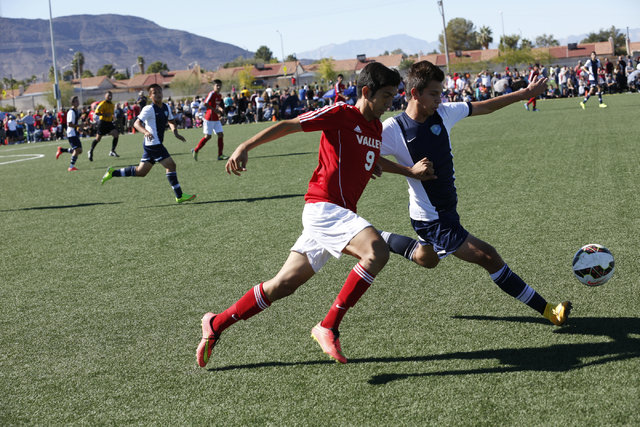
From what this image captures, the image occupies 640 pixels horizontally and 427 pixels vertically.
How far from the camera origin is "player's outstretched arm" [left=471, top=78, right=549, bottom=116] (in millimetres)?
3771

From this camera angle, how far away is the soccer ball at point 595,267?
396 centimetres

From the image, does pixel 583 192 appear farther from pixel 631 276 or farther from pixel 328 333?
pixel 328 333

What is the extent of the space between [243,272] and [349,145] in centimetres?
241

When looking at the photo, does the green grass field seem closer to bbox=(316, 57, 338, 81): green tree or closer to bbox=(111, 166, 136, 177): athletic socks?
bbox=(111, 166, 136, 177): athletic socks

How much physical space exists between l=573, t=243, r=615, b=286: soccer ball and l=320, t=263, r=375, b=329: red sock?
5.79ft

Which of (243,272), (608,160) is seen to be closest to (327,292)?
(243,272)

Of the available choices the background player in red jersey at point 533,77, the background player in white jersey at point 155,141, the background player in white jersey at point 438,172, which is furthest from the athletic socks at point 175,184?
the background player in white jersey at point 438,172

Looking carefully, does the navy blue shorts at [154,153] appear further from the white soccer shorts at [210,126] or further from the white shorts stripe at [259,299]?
the white shorts stripe at [259,299]

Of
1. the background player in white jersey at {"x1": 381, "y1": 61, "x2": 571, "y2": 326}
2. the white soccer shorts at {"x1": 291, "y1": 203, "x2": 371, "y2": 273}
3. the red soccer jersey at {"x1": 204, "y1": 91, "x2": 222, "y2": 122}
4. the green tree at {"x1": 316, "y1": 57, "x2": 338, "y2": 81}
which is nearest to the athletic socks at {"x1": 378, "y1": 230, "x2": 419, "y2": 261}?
the background player in white jersey at {"x1": 381, "y1": 61, "x2": 571, "y2": 326}

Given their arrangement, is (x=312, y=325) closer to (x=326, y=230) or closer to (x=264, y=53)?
(x=326, y=230)

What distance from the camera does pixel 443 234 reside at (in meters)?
3.72

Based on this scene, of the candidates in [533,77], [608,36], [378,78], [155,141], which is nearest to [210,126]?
[155,141]

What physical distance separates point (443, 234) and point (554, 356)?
102 cm

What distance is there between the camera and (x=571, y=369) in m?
3.13
